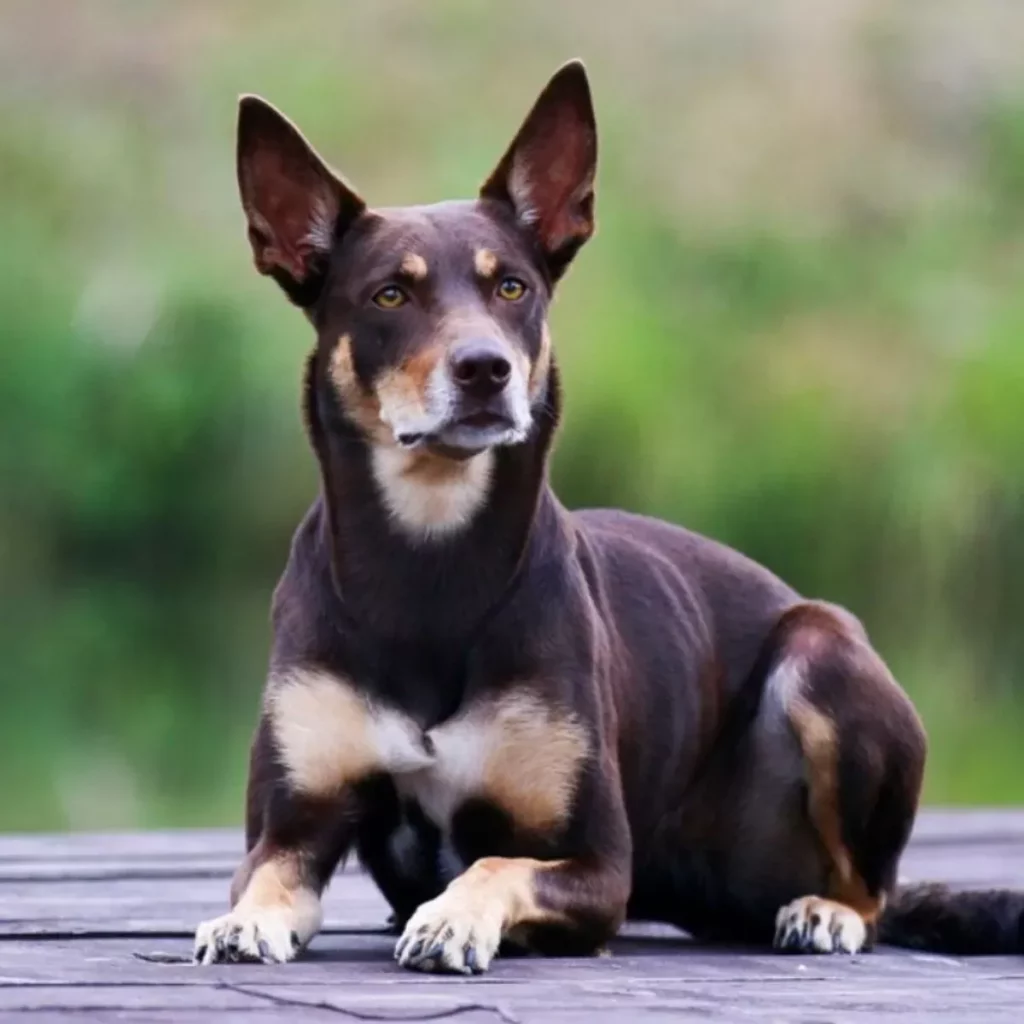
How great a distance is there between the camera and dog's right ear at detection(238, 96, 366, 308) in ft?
14.6

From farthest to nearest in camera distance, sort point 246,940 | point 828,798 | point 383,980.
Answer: point 828,798
point 246,940
point 383,980

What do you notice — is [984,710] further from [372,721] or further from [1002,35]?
[1002,35]

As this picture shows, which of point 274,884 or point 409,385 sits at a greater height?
point 409,385

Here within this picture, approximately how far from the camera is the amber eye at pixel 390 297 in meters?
4.29

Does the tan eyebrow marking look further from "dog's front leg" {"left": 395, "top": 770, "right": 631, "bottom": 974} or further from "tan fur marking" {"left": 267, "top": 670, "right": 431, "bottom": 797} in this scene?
"dog's front leg" {"left": 395, "top": 770, "right": 631, "bottom": 974}

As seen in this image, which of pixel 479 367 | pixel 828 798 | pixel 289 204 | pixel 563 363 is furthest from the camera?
pixel 563 363

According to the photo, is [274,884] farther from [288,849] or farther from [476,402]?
[476,402]

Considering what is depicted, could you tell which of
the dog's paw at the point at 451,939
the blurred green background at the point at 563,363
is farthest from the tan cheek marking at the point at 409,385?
the blurred green background at the point at 563,363

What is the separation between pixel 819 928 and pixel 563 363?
1047 centimetres

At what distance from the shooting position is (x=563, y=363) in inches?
587

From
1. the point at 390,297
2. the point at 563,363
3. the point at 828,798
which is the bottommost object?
the point at 828,798

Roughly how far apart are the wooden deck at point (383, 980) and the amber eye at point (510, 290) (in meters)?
1.21

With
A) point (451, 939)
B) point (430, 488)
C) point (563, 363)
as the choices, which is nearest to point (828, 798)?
point (430, 488)

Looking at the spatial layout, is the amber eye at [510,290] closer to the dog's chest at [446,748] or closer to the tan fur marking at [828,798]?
the dog's chest at [446,748]
